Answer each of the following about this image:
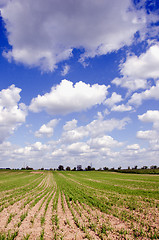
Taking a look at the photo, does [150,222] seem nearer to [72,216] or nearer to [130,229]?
[130,229]

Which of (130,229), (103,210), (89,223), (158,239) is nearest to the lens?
(158,239)

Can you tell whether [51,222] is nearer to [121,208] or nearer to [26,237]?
[26,237]

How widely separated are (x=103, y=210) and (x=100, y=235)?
5423 millimetres

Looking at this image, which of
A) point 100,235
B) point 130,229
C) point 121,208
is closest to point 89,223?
point 100,235

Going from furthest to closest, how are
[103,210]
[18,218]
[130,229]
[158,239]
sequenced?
[103,210] < [18,218] < [130,229] < [158,239]

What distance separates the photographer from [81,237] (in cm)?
861

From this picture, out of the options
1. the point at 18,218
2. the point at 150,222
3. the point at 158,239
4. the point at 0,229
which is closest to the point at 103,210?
the point at 150,222

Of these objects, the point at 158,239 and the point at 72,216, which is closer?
the point at 158,239

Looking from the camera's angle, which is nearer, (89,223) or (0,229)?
(0,229)

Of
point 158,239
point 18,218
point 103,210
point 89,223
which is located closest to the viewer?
point 158,239

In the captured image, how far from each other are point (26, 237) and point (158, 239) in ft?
24.9

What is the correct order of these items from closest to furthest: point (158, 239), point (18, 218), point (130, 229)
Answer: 1. point (158, 239)
2. point (130, 229)
3. point (18, 218)

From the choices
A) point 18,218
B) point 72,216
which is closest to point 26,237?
point 18,218

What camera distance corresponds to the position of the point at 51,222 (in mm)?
10883
